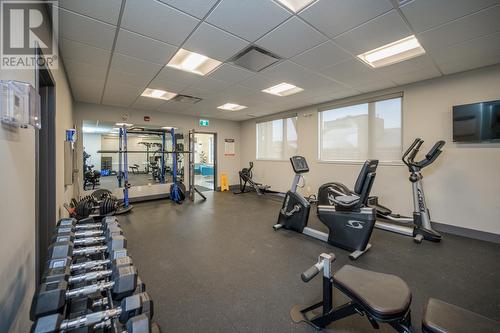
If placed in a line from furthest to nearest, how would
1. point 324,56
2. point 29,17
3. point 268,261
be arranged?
point 324,56 < point 268,261 < point 29,17

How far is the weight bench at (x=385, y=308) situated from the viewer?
101 cm

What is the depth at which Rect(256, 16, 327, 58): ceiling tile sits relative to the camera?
7.29 feet

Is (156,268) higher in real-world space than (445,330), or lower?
lower

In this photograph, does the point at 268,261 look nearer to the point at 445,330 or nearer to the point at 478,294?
the point at 445,330

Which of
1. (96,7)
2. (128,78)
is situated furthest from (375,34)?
(128,78)

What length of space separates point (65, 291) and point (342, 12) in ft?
9.25

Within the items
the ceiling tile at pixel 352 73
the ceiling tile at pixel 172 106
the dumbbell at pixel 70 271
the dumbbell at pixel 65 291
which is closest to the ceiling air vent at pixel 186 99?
the ceiling tile at pixel 172 106

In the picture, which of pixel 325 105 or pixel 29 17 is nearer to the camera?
pixel 29 17

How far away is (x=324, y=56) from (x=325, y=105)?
2.70 metres

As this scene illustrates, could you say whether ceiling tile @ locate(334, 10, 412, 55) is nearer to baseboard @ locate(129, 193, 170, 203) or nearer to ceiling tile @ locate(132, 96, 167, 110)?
ceiling tile @ locate(132, 96, 167, 110)

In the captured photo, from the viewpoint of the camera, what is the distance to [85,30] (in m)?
2.22

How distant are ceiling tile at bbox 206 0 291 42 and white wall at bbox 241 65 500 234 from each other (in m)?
3.37

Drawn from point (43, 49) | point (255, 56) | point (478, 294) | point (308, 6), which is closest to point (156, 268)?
point (43, 49)

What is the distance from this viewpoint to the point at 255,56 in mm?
2883
